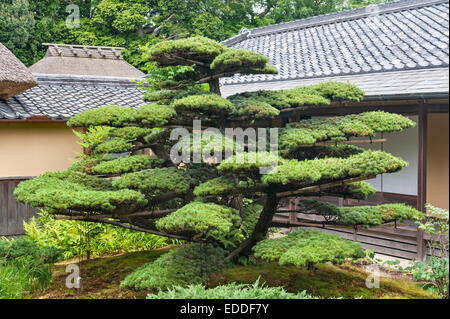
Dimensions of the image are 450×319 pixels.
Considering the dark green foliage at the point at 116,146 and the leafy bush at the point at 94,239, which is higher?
the dark green foliage at the point at 116,146

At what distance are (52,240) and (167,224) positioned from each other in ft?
12.4

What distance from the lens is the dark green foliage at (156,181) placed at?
15.1 feet

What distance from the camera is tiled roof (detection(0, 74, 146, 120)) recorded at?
27.0ft

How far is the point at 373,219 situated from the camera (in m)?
4.61

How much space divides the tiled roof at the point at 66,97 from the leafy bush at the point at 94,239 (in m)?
2.33

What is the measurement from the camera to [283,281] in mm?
5090

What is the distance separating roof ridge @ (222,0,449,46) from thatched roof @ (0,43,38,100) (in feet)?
18.9

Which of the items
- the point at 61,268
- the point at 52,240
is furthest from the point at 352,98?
the point at 52,240

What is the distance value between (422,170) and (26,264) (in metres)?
5.30

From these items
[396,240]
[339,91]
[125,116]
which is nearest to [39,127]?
[125,116]

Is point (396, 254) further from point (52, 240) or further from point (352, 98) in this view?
point (52, 240)

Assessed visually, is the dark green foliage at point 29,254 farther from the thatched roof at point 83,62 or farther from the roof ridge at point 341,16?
the thatched roof at point 83,62

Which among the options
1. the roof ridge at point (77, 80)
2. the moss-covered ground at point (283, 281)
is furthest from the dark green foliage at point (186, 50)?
the roof ridge at point (77, 80)

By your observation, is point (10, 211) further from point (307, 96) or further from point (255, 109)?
point (307, 96)
